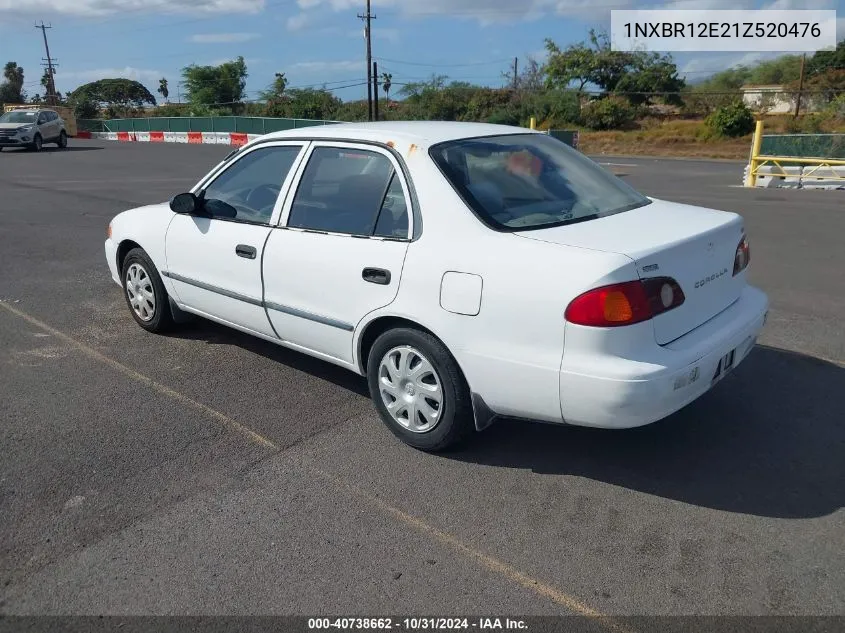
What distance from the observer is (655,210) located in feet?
13.5

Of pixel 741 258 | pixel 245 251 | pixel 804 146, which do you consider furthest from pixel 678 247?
pixel 804 146

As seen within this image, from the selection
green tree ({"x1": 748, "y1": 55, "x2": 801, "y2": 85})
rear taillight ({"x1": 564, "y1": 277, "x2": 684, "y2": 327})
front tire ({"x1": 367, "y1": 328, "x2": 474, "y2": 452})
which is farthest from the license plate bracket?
green tree ({"x1": 748, "y1": 55, "x2": 801, "y2": 85})

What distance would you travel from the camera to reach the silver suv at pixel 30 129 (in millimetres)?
27609

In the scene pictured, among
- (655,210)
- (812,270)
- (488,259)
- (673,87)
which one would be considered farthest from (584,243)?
(673,87)

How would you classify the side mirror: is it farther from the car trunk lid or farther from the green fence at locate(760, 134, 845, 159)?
the green fence at locate(760, 134, 845, 159)

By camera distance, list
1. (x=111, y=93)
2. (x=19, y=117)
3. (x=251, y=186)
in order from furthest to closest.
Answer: (x=111, y=93), (x=19, y=117), (x=251, y=186)

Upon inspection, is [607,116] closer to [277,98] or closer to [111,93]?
[277,98]

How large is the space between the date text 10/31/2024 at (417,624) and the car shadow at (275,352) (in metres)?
2.06

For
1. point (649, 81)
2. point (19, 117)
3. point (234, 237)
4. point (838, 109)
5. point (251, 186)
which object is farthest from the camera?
point (649, 81)

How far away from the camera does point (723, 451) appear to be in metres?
3.88

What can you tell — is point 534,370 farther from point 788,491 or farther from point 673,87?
point 673,87

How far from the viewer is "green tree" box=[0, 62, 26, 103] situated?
99275mm

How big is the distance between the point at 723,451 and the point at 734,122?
45.1 m

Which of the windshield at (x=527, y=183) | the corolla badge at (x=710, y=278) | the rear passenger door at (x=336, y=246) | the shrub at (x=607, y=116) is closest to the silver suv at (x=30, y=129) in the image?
the rear passenger door at (x=336, y=246)
